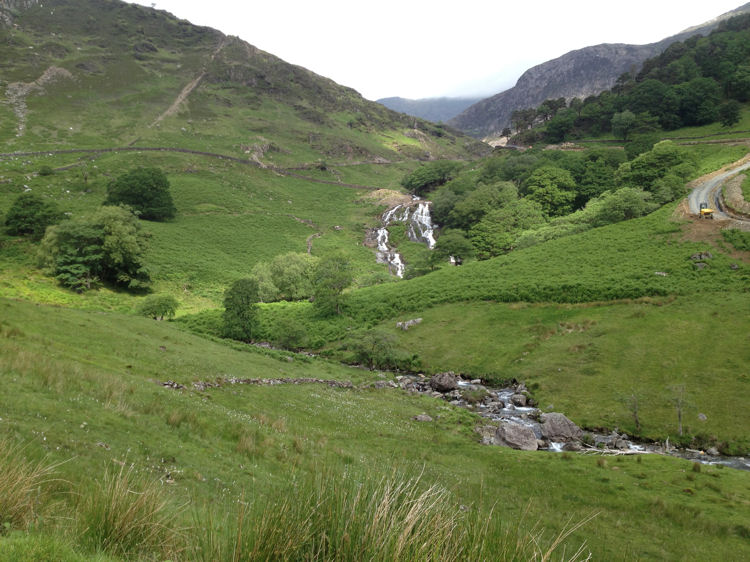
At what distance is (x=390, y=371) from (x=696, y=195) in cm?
5533

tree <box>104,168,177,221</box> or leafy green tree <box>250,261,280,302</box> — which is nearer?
leafy green tree <box>250,261,280,302</box>

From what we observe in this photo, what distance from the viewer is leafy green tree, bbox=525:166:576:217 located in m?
86.4

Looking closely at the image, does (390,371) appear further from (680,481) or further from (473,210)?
(473,210)

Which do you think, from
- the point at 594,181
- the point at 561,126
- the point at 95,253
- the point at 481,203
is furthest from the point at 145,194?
the point at 561,126

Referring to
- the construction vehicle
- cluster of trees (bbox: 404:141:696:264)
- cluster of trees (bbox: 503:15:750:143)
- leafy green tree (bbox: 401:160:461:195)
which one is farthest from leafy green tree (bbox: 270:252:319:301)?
cluster of trees (bbox: 503:15:750:143)

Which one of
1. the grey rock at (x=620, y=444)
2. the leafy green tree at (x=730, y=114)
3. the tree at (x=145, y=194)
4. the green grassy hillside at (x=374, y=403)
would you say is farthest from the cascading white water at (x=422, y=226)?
the leafy green tree at (x=730, y=114)

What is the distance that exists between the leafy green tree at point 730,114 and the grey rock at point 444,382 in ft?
380

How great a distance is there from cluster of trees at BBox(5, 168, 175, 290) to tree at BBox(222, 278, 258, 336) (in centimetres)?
999

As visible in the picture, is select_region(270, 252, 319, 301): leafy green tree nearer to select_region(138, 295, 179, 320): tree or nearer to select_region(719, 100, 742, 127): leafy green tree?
select_region(138, 295, 179, 320): tree

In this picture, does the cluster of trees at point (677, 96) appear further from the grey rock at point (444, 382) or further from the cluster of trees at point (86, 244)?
the cluster of trees at point (86, 244)

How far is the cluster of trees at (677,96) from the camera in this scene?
107062 mm

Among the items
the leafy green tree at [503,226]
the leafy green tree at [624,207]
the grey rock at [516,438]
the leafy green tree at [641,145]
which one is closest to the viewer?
the grey rock at [516,438]

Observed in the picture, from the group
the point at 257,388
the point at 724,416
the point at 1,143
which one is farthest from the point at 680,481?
the point at 1,143

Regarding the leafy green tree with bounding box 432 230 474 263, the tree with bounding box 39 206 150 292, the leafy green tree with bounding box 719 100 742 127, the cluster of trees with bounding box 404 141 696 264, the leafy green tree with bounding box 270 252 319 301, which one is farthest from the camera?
the leafy green tree with bounding box 719 100 742 127
